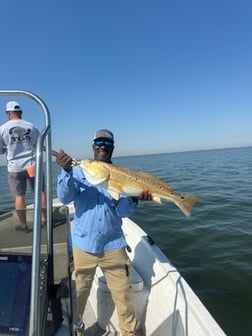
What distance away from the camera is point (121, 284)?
3307 mm

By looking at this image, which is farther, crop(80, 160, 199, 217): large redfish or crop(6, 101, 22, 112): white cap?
crop(6, 101, 22, 112): white cap

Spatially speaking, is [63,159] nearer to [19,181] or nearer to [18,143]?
[18,143]

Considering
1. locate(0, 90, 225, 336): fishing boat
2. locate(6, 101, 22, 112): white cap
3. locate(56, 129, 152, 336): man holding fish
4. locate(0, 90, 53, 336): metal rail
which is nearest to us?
locate(0, 90, 53, 336): metal rail

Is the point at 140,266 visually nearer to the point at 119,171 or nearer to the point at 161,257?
the point at 161,257

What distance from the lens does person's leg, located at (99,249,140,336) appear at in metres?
3.29

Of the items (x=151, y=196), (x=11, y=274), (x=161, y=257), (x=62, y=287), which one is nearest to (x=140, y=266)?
(x=161, y=257)

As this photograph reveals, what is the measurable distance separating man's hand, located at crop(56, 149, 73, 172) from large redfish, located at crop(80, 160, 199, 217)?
126 millimetres

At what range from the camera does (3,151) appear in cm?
473

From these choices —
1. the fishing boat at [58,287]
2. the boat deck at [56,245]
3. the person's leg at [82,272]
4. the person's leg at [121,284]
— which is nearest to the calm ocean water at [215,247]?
the boat deck at [56,245]

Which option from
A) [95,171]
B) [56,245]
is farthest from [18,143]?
[95,171]

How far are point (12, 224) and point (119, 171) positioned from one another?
190 centimetres

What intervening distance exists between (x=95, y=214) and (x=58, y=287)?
0.91m

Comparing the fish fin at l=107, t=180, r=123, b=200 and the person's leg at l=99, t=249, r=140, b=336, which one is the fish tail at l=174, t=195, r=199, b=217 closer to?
the fish fin at l=107, t=180, r=123, b=200

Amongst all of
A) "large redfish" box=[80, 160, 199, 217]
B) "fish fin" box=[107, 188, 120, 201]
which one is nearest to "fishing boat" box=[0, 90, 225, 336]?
"large redfish" box=[80, 160, 199, 217]
